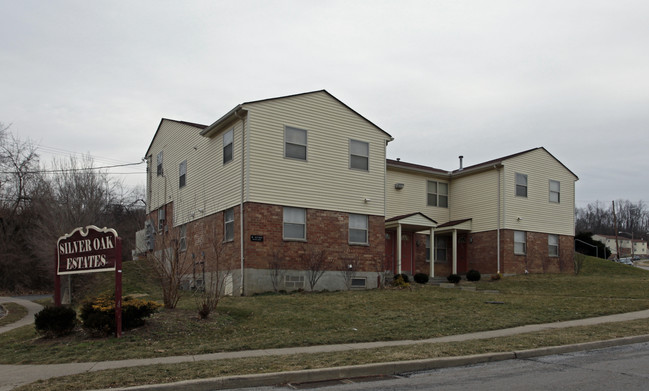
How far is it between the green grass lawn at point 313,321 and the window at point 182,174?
9.73m

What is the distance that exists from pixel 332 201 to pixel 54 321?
11666mm

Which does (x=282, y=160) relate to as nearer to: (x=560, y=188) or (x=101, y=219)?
(x=560, y=188)

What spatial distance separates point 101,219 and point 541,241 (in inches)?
1013

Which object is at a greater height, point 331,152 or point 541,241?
point 331,152

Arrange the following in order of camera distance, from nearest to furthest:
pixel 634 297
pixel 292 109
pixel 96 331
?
pixel 96 331, pixel 634 297, pixel 292 109

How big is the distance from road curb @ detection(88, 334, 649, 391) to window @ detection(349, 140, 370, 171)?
13.0 m

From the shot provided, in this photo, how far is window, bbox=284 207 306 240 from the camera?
2047 centimetres

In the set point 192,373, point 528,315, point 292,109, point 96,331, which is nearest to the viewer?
point 192,373

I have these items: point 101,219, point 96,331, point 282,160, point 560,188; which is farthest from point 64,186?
point 560,188

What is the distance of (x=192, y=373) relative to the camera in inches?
332

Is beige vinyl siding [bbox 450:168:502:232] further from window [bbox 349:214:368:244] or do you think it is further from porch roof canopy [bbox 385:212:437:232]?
window [bbox 349:214:368:244]

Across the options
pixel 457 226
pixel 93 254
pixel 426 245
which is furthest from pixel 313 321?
pixel 457 226

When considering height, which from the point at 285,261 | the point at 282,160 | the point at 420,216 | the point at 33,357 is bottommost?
the point at 33,357

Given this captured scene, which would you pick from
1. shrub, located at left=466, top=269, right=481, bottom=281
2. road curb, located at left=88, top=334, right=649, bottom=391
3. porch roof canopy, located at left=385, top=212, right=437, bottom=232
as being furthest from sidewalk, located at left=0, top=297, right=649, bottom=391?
shrub, located at left=466, top=269, right=481, bottom=281
